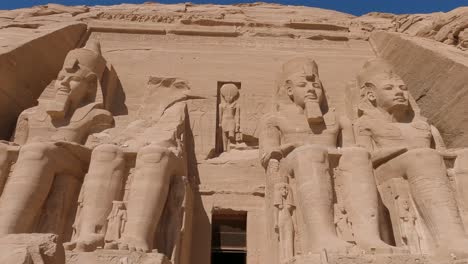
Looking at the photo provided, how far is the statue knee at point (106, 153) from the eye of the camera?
388 cm

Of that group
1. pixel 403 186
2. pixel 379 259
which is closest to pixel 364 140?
pixel 403 186

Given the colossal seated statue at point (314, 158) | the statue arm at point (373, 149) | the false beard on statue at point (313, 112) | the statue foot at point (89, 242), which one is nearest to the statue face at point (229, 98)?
the colossal seated statue at point (314, 158)

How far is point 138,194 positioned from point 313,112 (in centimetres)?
177

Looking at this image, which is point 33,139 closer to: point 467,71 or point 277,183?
point 277,183

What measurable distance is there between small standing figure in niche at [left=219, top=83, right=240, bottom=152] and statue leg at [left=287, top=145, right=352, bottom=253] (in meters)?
1.12

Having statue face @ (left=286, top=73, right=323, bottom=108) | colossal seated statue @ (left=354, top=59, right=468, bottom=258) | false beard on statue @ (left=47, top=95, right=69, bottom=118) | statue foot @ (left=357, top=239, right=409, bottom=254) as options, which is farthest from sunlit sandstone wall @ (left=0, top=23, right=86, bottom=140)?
statue foot @ (left=357, top=239, right=409, bottom=254)

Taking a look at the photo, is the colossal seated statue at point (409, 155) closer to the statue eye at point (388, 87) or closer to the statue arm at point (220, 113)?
the statue eye at point (388, 87)

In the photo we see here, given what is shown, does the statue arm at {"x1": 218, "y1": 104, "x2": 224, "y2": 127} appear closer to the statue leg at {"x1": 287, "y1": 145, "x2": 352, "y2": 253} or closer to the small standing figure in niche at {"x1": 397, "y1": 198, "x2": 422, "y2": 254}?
the statue leg at {"x1": 287, "y1": 145, "x2": 352, "y2": 253}

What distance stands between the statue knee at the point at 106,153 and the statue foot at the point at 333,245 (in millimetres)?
1659

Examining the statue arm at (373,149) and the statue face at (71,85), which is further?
the statue face at (71,85)

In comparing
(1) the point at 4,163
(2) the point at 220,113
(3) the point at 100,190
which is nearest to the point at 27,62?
(1) the point at 4,163

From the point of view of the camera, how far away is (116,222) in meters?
3.55

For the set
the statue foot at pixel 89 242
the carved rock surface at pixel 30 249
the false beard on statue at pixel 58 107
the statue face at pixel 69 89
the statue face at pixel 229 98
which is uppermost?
the statue face at pixel 229 98

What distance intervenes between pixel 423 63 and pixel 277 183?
2.49 meters
